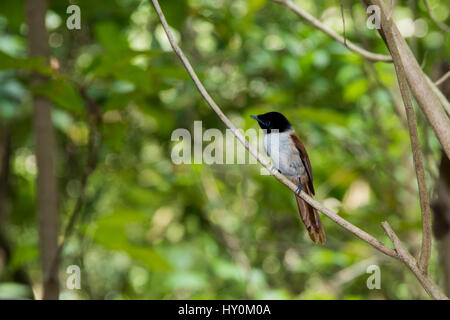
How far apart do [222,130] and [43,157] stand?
1.15 metres

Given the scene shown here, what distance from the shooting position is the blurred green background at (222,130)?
5.43 feet

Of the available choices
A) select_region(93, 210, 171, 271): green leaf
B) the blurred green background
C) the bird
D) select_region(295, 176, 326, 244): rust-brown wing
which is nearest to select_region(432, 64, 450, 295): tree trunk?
the blurred green background

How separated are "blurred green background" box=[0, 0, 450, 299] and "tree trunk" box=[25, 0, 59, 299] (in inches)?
4.6

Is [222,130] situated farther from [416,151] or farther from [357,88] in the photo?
[416,151]

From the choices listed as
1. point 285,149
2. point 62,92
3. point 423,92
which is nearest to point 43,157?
point 62,92

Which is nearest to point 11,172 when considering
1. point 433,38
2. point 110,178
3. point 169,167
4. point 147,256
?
point 110,178

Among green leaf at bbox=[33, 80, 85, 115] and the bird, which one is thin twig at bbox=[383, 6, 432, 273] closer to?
the bird

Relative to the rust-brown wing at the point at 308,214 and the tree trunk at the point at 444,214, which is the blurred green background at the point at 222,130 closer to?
the tree trunk at the point at 444,214

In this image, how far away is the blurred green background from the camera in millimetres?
1656

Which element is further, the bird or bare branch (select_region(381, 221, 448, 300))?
the bird

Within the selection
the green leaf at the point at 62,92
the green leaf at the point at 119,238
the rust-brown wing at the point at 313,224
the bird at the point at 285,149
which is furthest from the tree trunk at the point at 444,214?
the green leaf at the point at 62,92

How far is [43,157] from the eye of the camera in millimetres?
1354

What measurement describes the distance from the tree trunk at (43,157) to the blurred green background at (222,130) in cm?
12

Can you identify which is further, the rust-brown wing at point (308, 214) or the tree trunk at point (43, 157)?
the tree trunk at point (43, 157)
